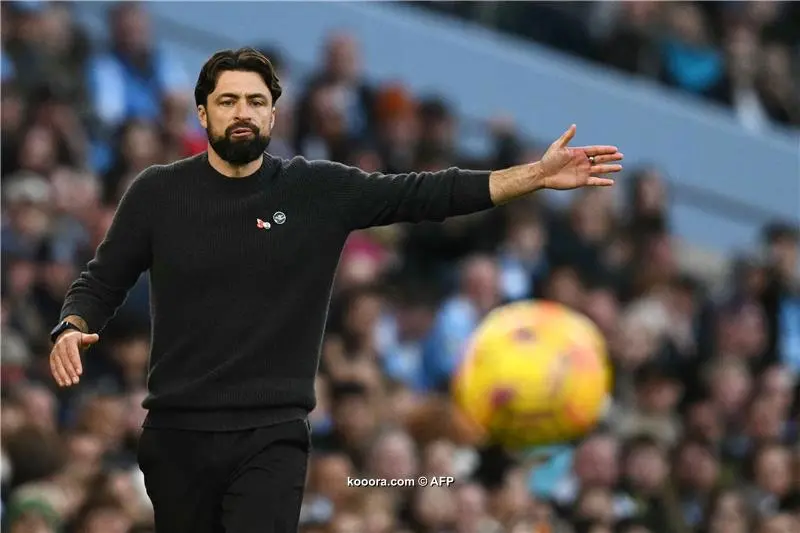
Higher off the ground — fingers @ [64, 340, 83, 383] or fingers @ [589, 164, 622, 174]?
fingers @ [589, 164, 622, 174]

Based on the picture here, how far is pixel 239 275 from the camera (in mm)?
5910

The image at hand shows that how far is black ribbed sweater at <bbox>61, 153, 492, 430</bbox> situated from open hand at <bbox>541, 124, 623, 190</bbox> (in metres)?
0.21

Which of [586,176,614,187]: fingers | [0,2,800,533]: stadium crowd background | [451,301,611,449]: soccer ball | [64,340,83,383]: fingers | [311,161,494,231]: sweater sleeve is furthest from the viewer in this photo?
[0,2,800,533]: stadium crowd background

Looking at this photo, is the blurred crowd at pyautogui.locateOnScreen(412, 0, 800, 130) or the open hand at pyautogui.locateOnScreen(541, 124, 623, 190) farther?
the blurred crowd at pyautogui.locateOnScreen(412, 0, 800, 130)

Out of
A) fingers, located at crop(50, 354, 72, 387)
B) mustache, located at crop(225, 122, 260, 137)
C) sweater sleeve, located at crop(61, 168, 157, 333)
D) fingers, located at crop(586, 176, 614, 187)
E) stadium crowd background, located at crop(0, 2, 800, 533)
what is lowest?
stadium crowd background, located at crop(0, 2, 800, 533)

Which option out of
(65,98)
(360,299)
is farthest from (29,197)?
(360,299)

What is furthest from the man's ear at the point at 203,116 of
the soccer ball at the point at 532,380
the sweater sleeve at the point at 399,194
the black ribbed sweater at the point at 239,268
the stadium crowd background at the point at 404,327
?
the soccer ball at the point at 532,380

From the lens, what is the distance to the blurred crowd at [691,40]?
663 inches

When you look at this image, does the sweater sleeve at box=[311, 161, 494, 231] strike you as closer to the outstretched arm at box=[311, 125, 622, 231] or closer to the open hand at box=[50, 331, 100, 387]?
the outstretched arm at box=[311, 125, 622, 231]

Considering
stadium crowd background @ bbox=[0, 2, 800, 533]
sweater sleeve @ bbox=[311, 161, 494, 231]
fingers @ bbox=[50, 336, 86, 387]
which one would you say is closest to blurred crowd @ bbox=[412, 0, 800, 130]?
stadium crowd background @ bbox=[0, 2, 800, 533]

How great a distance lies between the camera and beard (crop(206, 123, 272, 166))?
588 cm

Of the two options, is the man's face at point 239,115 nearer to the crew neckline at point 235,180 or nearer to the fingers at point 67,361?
the crew neckline at point 235,180

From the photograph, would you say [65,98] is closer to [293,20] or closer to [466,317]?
[466,317]

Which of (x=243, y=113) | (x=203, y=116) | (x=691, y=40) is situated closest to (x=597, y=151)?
(x=243, y=113)
